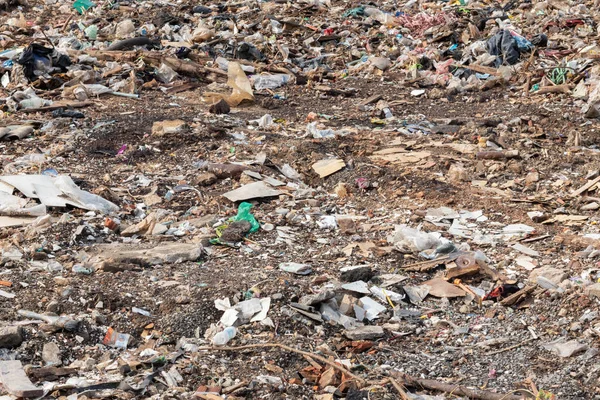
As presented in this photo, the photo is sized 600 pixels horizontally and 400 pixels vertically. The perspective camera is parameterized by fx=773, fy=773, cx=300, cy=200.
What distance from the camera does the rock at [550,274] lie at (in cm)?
486

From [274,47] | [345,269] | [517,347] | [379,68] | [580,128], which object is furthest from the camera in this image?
[274,47]

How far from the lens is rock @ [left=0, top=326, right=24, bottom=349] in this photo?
3914 millimetres

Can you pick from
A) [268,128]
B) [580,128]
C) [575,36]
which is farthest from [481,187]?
[575,36]

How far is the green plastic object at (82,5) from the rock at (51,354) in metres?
10.7

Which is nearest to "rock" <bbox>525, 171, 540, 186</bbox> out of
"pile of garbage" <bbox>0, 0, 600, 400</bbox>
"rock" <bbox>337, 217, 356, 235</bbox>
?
"pile of garbage" <bbox>0, 0, 600, 400</bbox>

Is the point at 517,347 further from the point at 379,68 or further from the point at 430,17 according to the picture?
the point at 430,17

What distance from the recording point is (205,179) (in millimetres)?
6730

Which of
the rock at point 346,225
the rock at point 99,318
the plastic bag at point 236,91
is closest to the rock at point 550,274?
the rock at point 346,225

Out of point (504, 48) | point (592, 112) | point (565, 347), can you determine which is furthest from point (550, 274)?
point (504, 48)

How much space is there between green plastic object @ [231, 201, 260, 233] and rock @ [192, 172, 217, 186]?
61 centimetres

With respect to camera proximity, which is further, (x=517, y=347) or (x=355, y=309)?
(x=355, y=309)

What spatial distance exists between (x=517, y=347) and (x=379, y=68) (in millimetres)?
7213

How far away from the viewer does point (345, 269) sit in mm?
5098

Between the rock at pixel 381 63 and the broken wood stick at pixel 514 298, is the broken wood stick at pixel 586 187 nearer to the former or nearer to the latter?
the broken wood stick at pixel 514 298
